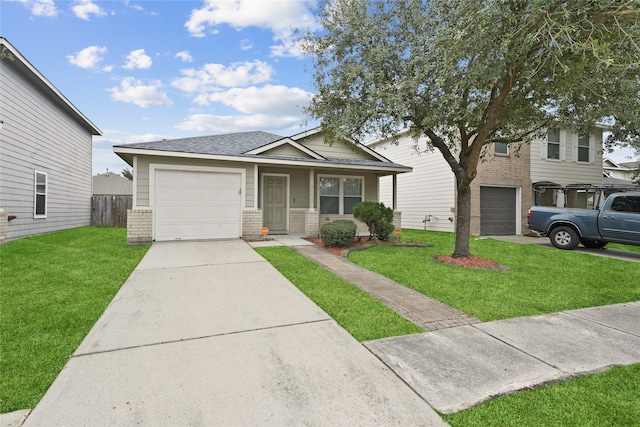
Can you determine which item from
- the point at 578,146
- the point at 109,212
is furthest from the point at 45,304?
the point at 578,146

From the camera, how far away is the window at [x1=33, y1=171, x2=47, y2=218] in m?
10.9

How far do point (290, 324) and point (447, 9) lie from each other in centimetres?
660

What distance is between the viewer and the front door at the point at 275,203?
39.1 feet

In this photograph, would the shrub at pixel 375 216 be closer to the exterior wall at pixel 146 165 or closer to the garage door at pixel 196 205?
the garage door at pixel 196 205

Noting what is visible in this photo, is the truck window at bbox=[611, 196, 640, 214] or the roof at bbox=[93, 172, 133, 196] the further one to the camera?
the roof at bbox=[93, 172, 133, 196]

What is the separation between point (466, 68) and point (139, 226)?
9206 mm

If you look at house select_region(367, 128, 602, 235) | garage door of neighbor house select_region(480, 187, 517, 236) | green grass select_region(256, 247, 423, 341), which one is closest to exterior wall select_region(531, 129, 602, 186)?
house select_region(367, 128, 602, 235)

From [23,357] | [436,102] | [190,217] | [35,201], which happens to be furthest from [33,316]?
[35,201]

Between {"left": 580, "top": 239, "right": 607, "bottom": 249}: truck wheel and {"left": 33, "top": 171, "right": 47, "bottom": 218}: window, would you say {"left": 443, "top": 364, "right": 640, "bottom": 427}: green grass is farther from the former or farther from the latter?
{"left": 33, "top": 171, "right": 47, "bottom": 218}: window

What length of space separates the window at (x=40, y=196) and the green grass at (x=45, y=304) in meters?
3.29

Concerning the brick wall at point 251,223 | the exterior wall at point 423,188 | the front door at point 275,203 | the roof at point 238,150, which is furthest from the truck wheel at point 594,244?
the brick wall at point 251,223

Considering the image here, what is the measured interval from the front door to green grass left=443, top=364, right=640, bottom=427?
33.6 feet

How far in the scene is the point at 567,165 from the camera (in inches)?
599

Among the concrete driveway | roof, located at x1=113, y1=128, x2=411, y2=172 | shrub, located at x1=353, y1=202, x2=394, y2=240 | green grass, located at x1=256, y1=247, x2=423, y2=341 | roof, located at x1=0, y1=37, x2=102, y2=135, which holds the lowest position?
the concrete driveway
